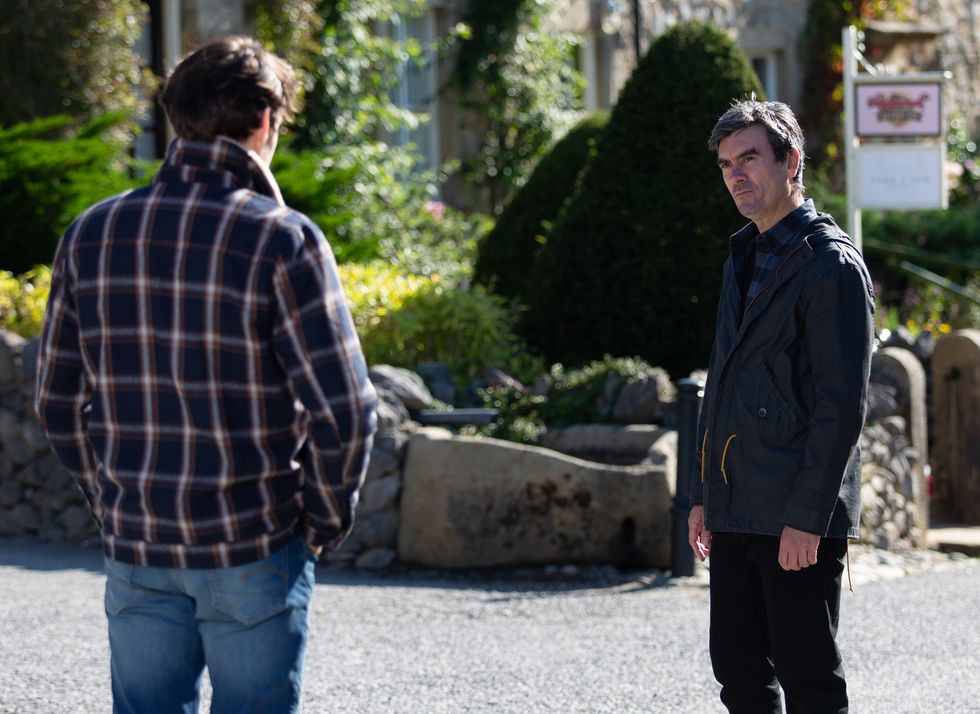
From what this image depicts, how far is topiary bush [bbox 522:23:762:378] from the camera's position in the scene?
290 inches

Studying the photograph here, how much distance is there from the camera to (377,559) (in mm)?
6285

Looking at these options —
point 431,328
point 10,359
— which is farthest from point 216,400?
point 431,328

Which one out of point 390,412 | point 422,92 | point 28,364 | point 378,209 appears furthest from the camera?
point 422,92

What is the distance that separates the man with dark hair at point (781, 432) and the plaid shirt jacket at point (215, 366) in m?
1.00

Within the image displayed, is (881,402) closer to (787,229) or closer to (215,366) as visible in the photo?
(787,229)

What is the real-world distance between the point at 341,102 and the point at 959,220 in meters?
6.77

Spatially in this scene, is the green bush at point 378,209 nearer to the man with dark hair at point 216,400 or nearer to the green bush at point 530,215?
the green bush at point 530,215

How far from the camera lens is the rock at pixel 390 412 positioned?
642 centimetres

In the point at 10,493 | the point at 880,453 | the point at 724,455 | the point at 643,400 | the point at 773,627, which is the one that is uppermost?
the point at 724,455

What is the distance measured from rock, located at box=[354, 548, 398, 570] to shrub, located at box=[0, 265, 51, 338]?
8.27 ft

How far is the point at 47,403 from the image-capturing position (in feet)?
7.59

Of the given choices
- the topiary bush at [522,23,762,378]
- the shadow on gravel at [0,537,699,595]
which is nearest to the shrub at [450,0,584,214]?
the topiary bush at [522,23,762,378]

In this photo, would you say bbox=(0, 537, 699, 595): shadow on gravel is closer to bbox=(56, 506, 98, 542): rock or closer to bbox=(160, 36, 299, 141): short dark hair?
bbox=(56, 506, 98, 542): rock

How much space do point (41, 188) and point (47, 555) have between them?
290cm
